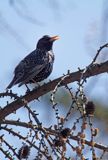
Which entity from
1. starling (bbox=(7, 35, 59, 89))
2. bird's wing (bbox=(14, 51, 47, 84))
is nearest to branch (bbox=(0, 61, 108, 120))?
starling (bbox=(7, 35, 59, 89))

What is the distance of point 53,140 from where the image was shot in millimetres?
3010

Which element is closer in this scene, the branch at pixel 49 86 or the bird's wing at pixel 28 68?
the branch at pixel 49 86

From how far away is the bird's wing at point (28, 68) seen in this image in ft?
20.7

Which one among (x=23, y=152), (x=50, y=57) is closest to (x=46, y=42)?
(x=50, y=57)

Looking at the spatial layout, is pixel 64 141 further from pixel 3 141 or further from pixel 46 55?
pixel 46 55

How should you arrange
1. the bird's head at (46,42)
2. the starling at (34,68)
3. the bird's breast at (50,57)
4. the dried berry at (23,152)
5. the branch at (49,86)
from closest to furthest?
the dried berry at (23,152), the branch at (49,86), the starling at (34,68), the bird's breast at (50,57), the bird's head at (46,42)

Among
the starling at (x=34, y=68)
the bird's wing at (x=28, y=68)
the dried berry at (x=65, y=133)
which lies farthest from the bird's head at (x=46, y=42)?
the dried berry at (x=65, y=133)

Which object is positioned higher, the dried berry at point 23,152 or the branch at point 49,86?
the branch at point 49,86

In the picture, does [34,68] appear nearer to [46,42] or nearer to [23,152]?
[46,42]

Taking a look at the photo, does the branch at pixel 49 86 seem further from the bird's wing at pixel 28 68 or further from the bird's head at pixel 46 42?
the bird's head at pixel 46 42

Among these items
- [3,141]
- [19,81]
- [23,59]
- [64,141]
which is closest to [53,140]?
[64,141]

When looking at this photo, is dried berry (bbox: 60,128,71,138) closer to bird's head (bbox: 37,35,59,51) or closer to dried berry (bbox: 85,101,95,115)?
dried berry (bbox: 85,101,95,115)

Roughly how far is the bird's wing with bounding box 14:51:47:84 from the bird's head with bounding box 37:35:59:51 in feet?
2.77

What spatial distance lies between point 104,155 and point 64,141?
0.25 meters
